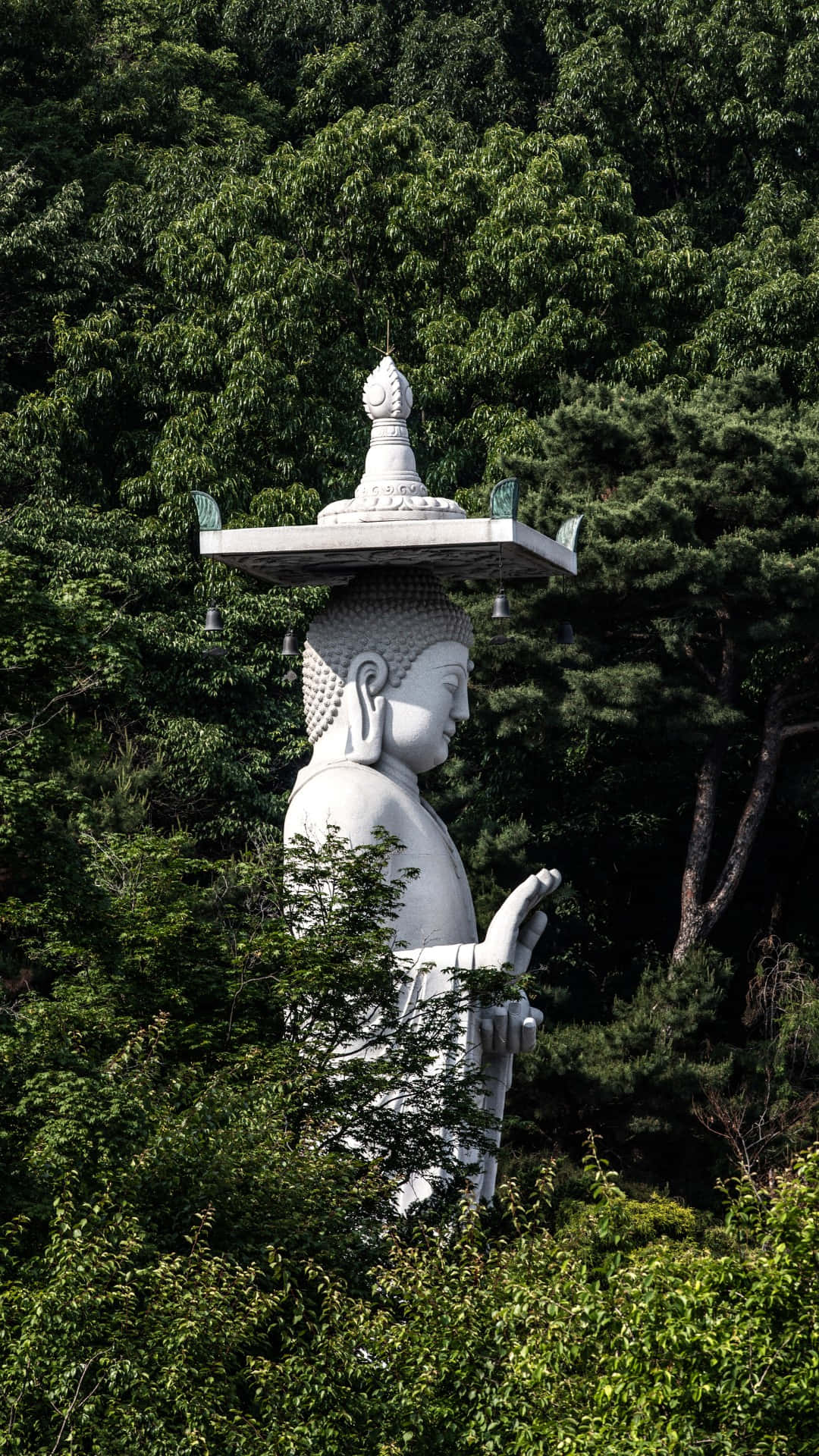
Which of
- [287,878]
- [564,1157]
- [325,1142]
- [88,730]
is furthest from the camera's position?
[564,1157]

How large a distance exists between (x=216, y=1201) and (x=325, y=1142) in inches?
36.3

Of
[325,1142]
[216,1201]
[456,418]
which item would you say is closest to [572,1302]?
[216,1201]

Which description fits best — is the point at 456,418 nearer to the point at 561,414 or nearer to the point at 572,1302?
the point at 561,414

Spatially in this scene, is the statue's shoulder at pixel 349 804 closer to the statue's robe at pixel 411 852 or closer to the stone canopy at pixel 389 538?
the statue's robe at pixel 411 852

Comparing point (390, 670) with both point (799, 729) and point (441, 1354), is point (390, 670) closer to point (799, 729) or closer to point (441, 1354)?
point (441, 1354)

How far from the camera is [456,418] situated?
20.0 m

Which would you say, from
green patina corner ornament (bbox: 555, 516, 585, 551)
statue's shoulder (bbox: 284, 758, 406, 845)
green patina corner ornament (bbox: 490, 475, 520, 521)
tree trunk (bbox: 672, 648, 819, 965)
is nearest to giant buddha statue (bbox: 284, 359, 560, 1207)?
statue's shoulder (bbox: 284, 758, 406, 845)

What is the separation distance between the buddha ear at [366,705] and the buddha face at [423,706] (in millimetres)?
48

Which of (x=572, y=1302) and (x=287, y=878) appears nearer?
(x=572, y=1302)

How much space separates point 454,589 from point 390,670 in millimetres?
9236

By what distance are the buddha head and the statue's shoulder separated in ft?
0.40

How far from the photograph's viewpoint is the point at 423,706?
9180 millimetres

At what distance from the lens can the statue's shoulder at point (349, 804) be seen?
8883 mm

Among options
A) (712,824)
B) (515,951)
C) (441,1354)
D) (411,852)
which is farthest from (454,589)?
(441,1354)
